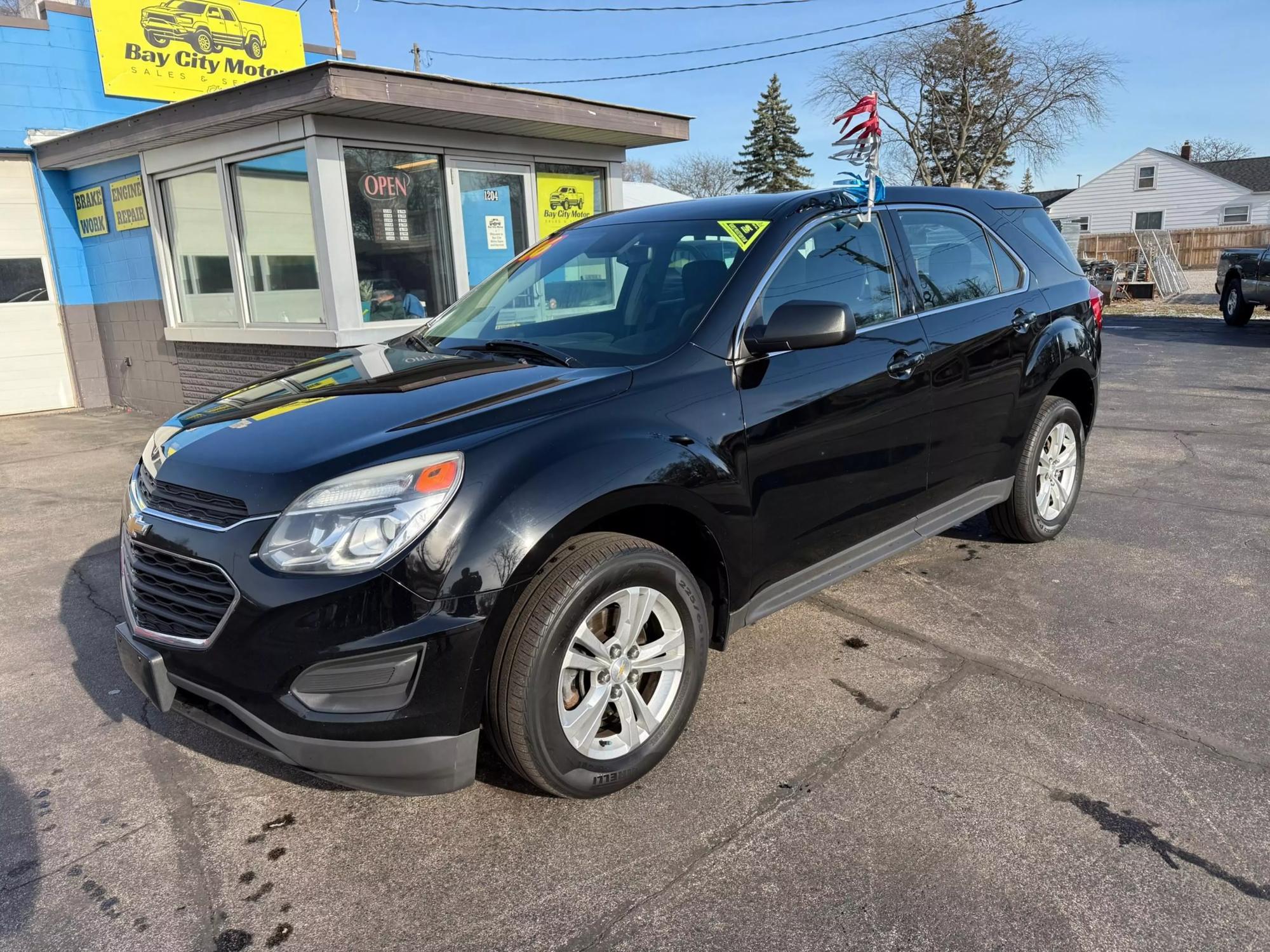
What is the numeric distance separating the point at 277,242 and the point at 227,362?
5.02ft

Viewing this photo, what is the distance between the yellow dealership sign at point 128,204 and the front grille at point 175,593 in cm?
875

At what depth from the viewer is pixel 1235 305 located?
56.6ft

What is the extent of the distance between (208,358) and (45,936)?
8.48 metres

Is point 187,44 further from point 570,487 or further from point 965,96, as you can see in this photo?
point 965,96

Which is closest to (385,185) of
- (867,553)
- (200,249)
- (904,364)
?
(200,249)

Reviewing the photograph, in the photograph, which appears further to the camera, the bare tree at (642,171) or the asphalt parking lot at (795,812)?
the bare tree at (642,171)

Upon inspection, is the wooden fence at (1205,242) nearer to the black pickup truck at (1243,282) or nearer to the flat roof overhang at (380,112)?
the black pickup truck at (1243,282)

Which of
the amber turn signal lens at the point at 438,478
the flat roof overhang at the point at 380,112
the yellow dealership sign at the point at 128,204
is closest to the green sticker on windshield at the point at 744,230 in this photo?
the amber turn signal lens at the point at 438,478

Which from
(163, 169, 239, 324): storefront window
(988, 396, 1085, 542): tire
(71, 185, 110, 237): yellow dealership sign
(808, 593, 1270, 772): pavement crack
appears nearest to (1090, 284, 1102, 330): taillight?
(988, 396, 1085, 542): tire

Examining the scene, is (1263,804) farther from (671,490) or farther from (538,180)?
(538,180)

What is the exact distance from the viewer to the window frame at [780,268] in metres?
3.11

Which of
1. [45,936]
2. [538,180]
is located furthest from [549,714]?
[538,180]

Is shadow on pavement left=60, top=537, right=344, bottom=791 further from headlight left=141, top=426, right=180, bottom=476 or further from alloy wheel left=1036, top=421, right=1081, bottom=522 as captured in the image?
alloy wheel left=1036, top=421, right=1081, bottom=522

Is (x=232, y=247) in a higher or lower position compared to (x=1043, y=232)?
higher
